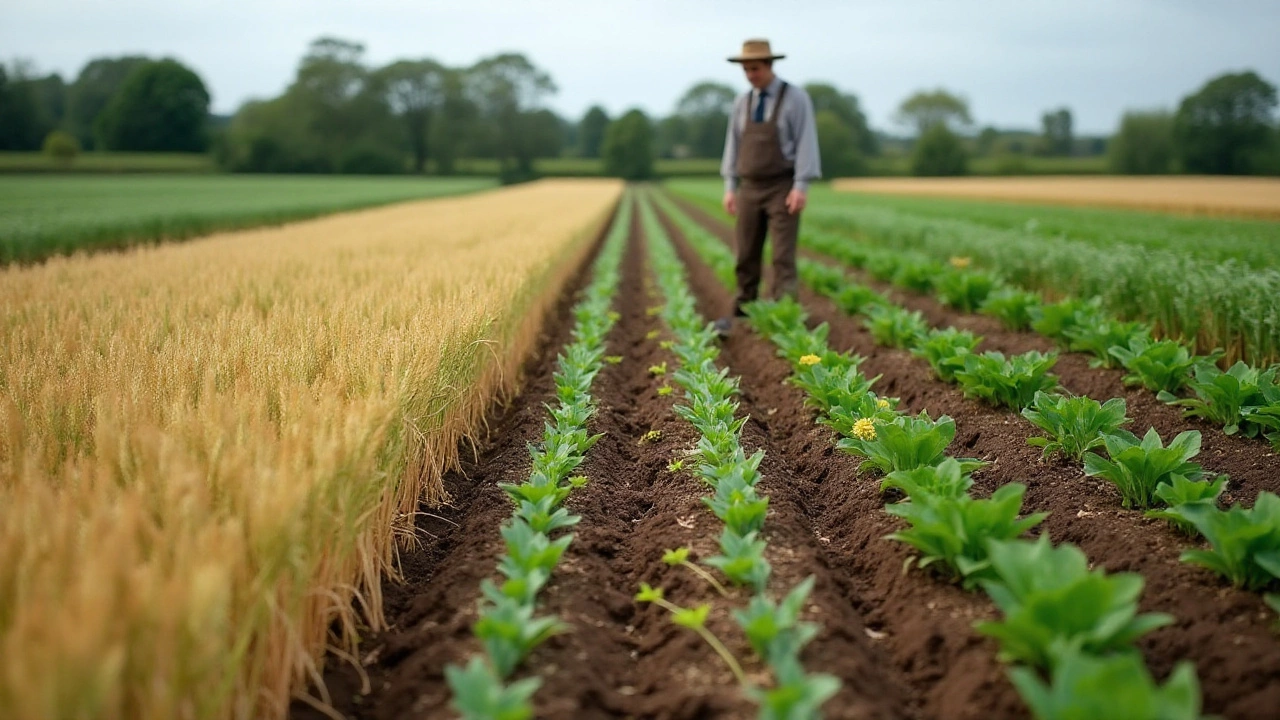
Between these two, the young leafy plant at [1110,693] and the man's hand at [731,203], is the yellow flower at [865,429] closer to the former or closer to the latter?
the young leafy plant at [1110,693]

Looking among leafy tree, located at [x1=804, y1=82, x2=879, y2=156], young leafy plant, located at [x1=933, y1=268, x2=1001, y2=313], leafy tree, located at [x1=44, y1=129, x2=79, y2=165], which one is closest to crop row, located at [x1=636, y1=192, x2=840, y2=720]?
young leafy plant, located at [x1=933, y1=268, x2=1001, y2=313]

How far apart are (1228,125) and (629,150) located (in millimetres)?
52452

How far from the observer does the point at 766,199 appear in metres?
7.64

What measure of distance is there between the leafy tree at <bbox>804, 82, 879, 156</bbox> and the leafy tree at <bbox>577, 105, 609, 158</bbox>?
98.5 feet

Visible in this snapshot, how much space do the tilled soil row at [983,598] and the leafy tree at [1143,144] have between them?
6442 centimetres

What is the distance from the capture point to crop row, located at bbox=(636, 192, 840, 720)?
192cm

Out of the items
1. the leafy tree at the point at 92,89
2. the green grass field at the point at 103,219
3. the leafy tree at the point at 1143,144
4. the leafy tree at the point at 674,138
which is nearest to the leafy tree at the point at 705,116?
the leafy tree at the point at 674,138

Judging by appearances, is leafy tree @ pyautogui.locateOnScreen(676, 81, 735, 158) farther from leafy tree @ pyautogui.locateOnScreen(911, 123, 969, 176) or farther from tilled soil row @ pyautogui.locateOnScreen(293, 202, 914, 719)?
tilled soil row @ pyautogui.locateOnScreen(293, 202, 914, 719)

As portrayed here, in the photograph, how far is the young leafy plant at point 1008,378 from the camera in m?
4.74

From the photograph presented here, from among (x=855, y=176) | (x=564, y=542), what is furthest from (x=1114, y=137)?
(x=564, y=542)

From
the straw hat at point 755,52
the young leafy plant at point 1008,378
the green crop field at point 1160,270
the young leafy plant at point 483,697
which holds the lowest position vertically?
the young leafy plant at point 483,697

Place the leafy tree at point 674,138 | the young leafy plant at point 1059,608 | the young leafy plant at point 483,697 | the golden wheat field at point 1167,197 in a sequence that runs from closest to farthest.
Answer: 1. the young leafy plant at point 483,697
2. the young leafy plant at point 1059,608
3. the golden wheat field at point 1167,197
4. the leafy tree at point 674,138

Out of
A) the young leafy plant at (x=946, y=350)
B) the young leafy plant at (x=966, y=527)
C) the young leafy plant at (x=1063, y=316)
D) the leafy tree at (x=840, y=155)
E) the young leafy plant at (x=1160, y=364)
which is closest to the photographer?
the young leafy plant at (x=966, y=527)

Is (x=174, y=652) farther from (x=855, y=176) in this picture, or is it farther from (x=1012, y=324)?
(x=855, y=176)
